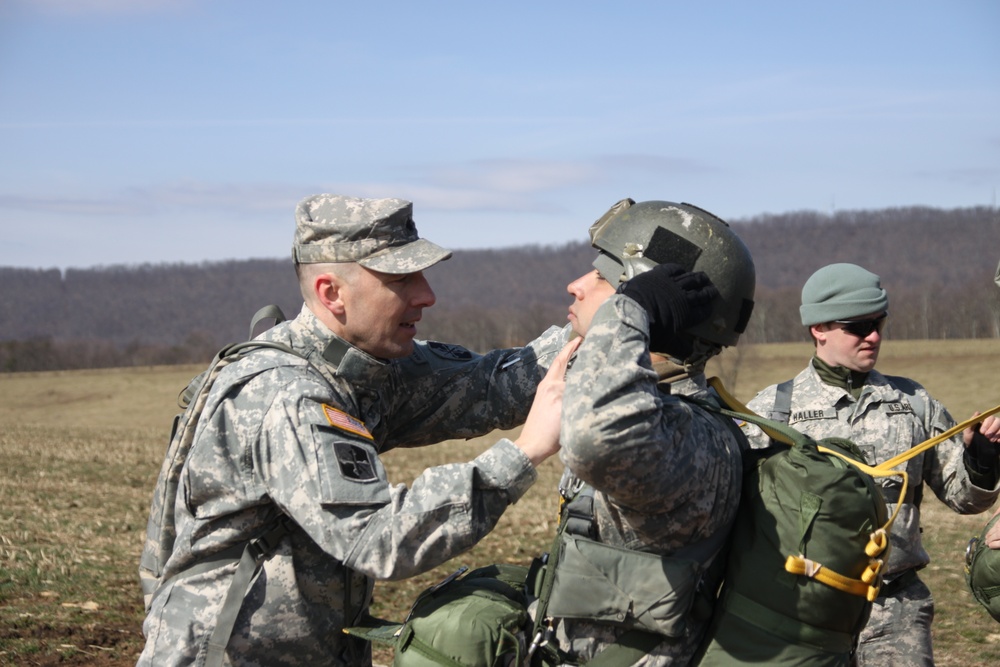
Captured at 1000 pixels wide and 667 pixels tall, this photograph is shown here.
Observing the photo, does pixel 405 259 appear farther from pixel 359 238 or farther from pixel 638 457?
pixel 638 457

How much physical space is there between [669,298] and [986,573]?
323cm

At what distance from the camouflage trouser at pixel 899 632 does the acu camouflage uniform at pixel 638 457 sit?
99.0 inches

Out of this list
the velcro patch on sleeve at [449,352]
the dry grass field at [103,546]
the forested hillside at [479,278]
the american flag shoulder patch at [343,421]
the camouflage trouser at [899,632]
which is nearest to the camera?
the american flag shoulder patch at [343,421]

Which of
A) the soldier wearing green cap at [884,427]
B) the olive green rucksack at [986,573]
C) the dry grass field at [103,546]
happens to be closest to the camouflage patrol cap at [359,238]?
the soldier wearing green cap at [884,427]

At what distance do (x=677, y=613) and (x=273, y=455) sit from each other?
1.38m

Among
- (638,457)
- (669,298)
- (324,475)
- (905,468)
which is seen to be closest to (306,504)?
(324,475)

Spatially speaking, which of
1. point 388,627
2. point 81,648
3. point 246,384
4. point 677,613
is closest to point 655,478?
point 677,613

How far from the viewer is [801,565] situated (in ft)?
9.94

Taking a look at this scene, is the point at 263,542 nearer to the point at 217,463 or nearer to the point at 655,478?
the point at 217,463

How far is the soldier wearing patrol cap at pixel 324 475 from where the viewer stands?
11.0ft

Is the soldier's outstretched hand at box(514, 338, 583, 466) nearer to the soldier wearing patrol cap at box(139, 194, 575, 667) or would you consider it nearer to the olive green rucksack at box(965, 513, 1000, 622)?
the soldier wearing patrol cap at box(139, 194, 575, 667)

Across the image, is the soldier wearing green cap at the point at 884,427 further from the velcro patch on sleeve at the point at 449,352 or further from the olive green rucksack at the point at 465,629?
the olive green rucksack at the point at 465,629

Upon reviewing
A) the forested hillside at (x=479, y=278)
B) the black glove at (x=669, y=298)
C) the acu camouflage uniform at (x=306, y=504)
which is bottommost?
the forested hillside at (x=479, y=278)

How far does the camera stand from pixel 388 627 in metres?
3.71
